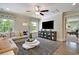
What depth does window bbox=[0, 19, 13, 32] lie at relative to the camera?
182 cm

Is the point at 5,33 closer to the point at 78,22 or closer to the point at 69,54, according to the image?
the point at 69,54

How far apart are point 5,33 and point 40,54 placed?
0.73m

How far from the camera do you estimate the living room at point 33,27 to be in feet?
5.98

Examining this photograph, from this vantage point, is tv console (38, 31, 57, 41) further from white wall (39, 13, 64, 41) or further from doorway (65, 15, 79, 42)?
doorway (65, 15, 79, 42)

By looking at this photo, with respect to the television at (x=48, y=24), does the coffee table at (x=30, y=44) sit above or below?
below

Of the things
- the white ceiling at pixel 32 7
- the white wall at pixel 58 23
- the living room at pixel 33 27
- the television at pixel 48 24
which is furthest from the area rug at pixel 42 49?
the white ceiling at pixel 32 7

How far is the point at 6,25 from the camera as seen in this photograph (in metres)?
1.86

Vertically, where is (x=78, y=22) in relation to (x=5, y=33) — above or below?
above

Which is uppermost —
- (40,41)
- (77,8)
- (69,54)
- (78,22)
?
(77,8)

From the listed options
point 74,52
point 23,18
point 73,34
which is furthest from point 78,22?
point 23,18

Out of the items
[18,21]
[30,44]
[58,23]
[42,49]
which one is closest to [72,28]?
[58,23]

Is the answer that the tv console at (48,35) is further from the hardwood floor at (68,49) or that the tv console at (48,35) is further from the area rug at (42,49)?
Result: the hardwood floor at (68,49)

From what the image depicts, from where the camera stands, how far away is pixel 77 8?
1837 mm

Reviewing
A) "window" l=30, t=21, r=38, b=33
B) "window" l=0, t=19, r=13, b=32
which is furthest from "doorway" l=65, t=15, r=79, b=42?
"window" l=0, t=19, r=13, b=32
